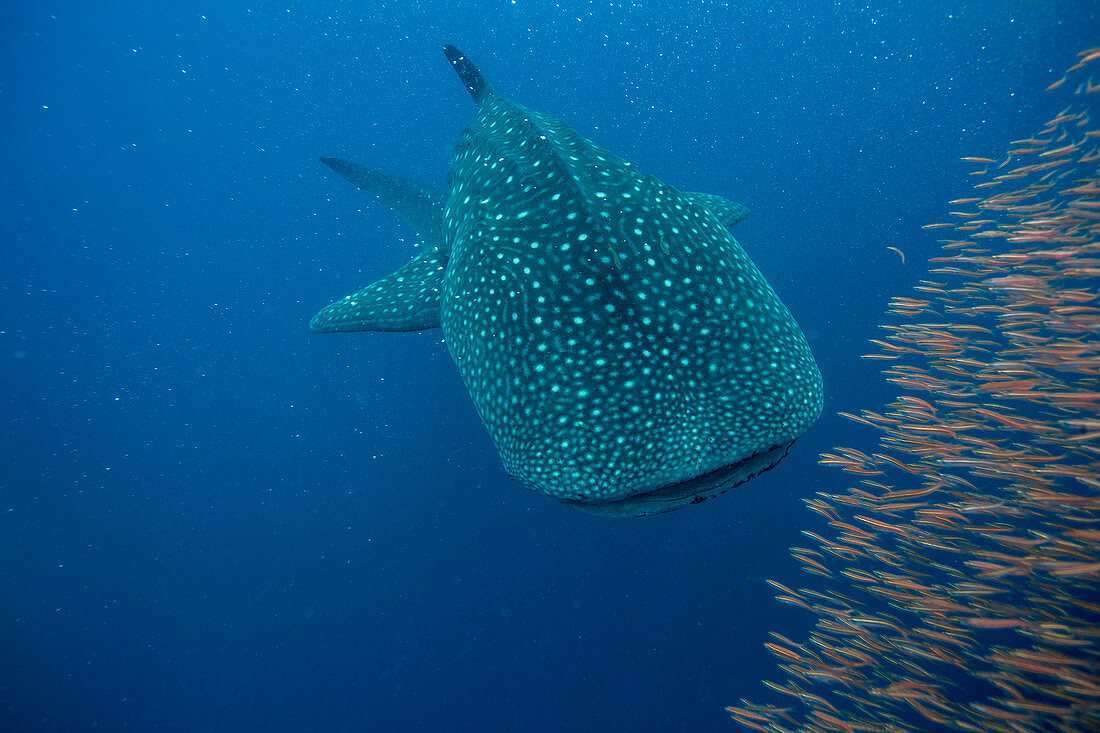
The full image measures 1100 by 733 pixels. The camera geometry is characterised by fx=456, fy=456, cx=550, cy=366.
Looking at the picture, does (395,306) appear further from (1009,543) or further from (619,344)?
(1009,543)

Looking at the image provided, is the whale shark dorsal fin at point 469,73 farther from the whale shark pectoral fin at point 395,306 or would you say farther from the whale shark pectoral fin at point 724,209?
the whale shark pectoral fin at point 724,209


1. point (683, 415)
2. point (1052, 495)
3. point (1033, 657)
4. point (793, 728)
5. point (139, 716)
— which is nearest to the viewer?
point (683, 415)

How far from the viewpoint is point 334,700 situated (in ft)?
30.0

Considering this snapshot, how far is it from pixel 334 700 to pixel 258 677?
6.20 ft

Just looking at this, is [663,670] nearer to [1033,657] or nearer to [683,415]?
[1033,657]

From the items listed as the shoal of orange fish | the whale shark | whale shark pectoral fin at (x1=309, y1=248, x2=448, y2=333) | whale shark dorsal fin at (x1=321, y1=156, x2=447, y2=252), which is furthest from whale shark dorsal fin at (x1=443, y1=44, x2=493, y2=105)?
the shoal of orange fish

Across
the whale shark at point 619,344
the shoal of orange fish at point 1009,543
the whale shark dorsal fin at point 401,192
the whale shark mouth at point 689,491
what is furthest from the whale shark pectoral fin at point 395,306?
the shoal of orange fish at point 1009,543

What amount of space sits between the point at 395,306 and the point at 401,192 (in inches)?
92.2

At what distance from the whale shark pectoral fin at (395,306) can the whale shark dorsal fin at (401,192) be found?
1.30 meters

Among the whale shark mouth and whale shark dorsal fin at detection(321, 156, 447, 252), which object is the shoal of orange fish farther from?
whale shark dorsal fin at detection(321, 156, 447, 252)

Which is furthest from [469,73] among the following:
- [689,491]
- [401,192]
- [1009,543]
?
[1009,543]

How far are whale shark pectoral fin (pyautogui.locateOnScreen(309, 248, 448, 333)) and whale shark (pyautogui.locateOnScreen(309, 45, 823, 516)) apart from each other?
715 millimetres

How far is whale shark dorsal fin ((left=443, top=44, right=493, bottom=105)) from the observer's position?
211 inches

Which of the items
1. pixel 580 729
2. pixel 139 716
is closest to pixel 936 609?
pixel 580 729
